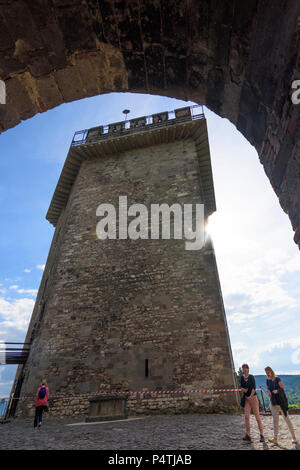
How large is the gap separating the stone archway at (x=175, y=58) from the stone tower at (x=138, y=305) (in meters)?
6.59

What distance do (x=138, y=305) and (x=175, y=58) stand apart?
7388 millimetres

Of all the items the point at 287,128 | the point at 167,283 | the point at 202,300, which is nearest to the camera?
the point at 287,128

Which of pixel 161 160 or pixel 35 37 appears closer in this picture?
pixel 35 37

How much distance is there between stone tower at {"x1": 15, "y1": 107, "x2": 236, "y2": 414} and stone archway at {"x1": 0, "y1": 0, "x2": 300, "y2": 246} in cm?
659

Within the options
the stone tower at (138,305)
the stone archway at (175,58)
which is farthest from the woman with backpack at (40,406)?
the stone archway at (175,58)

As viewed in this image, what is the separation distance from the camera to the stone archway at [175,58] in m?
1.74

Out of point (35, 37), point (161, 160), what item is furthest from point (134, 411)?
point (161, 160)

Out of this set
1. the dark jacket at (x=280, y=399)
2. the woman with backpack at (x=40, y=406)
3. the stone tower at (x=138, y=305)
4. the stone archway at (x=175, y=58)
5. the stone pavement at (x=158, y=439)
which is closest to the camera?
the stone archway at (x=175, y=58)

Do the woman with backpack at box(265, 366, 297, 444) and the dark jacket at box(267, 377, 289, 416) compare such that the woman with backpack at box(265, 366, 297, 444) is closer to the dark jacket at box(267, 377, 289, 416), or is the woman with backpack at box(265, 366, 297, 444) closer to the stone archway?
the dark jacket at box(267, 377, 289, 416)

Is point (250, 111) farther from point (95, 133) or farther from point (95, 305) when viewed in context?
point (95, 133)

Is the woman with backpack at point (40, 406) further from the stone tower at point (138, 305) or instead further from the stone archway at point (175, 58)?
the stone archway at point (175, 58)

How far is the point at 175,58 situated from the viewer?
91.1 inches

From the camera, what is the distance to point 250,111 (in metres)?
2.13

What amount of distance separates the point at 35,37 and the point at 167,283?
7498 millimetres
